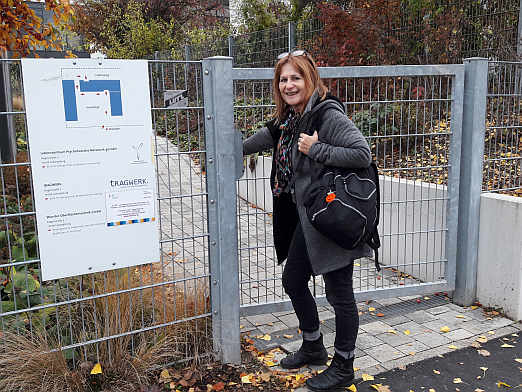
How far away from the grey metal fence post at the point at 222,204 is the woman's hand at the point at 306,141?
19.0 inches

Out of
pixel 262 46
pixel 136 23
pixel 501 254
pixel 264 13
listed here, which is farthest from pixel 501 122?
pixel 136 23

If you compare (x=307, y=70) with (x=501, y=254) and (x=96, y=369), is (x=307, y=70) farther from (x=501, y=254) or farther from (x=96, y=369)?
(x=501, y=254)

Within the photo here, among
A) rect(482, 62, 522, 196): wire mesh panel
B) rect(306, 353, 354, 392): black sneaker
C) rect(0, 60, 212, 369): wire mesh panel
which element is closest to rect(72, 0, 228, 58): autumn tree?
rect(482, 62, 522, 196): wire mesh panel

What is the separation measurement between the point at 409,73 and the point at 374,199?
1409mm

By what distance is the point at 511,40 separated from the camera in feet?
25.7

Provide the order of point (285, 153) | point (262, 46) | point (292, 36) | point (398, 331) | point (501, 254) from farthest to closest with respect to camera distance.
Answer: point (262, 46) → point (292, 36) → point (501, 254) → point (398, 331) → point (285, 153)

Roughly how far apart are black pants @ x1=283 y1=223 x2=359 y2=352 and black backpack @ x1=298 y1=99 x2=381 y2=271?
0.28m

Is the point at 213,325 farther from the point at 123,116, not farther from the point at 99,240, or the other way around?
the point at 123,116

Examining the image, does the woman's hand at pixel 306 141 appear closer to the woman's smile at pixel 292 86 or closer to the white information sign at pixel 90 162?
the woman's smile at pixel 292 86

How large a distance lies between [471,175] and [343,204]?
1828mm

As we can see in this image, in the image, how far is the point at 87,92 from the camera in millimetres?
2781

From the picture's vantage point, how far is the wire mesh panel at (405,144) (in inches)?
145

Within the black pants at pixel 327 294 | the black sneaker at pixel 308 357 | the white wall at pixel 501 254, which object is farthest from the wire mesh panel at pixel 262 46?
the black sneaker at pixel 308 357

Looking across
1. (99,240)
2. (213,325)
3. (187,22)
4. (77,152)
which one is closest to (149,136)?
(77,152)
